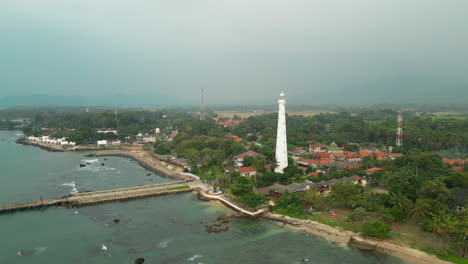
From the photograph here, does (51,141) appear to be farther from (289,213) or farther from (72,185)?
(289,213)

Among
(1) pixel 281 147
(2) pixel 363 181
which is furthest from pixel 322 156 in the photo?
(1) pixel 281 147

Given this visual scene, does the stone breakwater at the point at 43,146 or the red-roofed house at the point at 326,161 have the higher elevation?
the red-roofed house at the point at 326,161

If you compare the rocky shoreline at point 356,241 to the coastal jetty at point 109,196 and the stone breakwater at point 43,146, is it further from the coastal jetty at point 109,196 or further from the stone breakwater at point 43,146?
the stone breakwater at point 43,146

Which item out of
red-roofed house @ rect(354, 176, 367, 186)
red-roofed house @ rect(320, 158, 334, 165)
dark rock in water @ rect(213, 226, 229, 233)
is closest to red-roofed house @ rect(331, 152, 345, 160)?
red-roofed house @ rect(320, 158, 334, 165)

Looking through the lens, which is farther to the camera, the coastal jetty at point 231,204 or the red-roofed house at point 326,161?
the red-roofed house at point 326,161

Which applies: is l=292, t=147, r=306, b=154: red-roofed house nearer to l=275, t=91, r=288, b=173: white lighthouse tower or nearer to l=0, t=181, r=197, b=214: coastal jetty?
l=275, t=91, r=288, b=173: white lighthouse tower

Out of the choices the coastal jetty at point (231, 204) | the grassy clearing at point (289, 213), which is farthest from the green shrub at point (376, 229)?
the coastal jetty at point (231, 204)

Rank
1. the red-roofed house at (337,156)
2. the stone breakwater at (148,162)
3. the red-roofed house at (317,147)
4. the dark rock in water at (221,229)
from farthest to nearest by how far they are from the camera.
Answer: the red-roofed house at (317,147), the red-roofed house at (337,156), the stone breakwater at (148,162), the dark rock in water at (221,229)

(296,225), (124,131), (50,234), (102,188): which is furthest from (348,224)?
(124,131)
